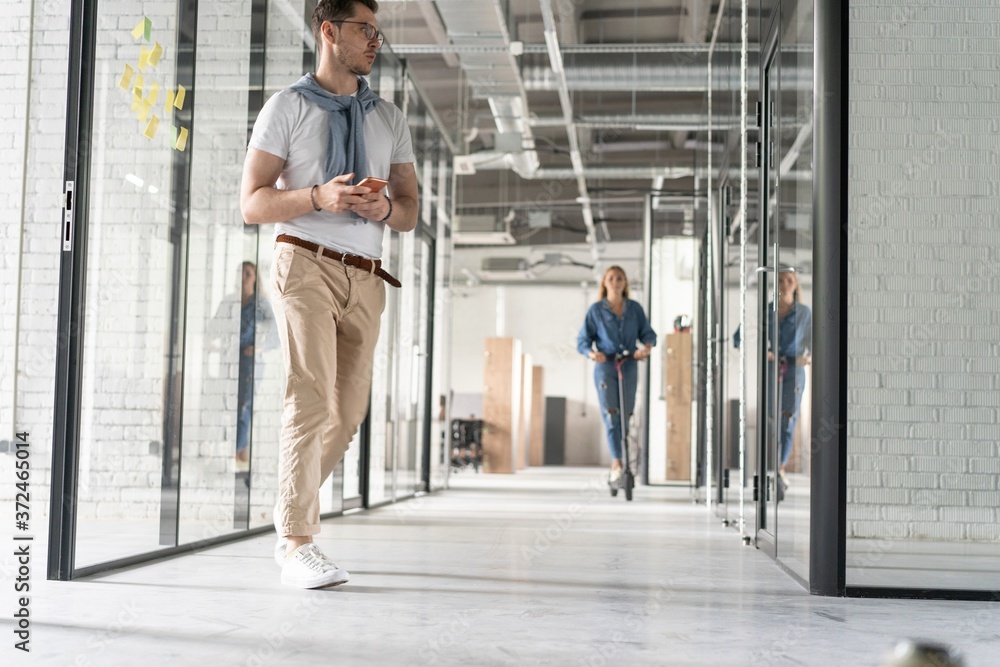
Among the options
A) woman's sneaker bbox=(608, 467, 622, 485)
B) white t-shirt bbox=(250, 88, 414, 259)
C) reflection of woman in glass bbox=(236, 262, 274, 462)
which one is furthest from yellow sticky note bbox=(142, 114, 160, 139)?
woman's sneaker bbox=(608, 467, 622, 485)

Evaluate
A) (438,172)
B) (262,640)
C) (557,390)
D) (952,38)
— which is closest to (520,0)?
(438,172)

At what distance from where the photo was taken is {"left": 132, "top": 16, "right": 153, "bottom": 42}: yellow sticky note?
291 cm

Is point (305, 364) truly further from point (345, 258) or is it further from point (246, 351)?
point (246, 351)

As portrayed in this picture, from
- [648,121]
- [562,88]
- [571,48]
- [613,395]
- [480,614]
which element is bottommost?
[480,614]

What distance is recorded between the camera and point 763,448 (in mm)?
3656

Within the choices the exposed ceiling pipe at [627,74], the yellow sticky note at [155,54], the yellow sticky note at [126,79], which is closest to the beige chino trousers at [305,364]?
the yellow sticky note at [126,79]

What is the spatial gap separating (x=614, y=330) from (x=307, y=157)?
13.9 feet

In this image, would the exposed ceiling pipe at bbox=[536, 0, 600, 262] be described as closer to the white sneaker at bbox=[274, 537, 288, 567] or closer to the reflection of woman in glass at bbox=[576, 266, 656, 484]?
the reflection of woman in glass at bbox=[576, 266, 656, 484]

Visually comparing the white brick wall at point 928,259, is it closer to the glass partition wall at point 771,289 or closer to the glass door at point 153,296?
the glass partition wall at point 771,289

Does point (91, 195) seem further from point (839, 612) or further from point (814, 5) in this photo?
point (839, 612)

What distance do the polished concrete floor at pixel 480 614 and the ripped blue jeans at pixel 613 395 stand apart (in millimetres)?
3028

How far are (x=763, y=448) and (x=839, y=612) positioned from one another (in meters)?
1.43

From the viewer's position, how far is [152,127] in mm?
3035

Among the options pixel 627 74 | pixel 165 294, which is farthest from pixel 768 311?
pixel 627 74
